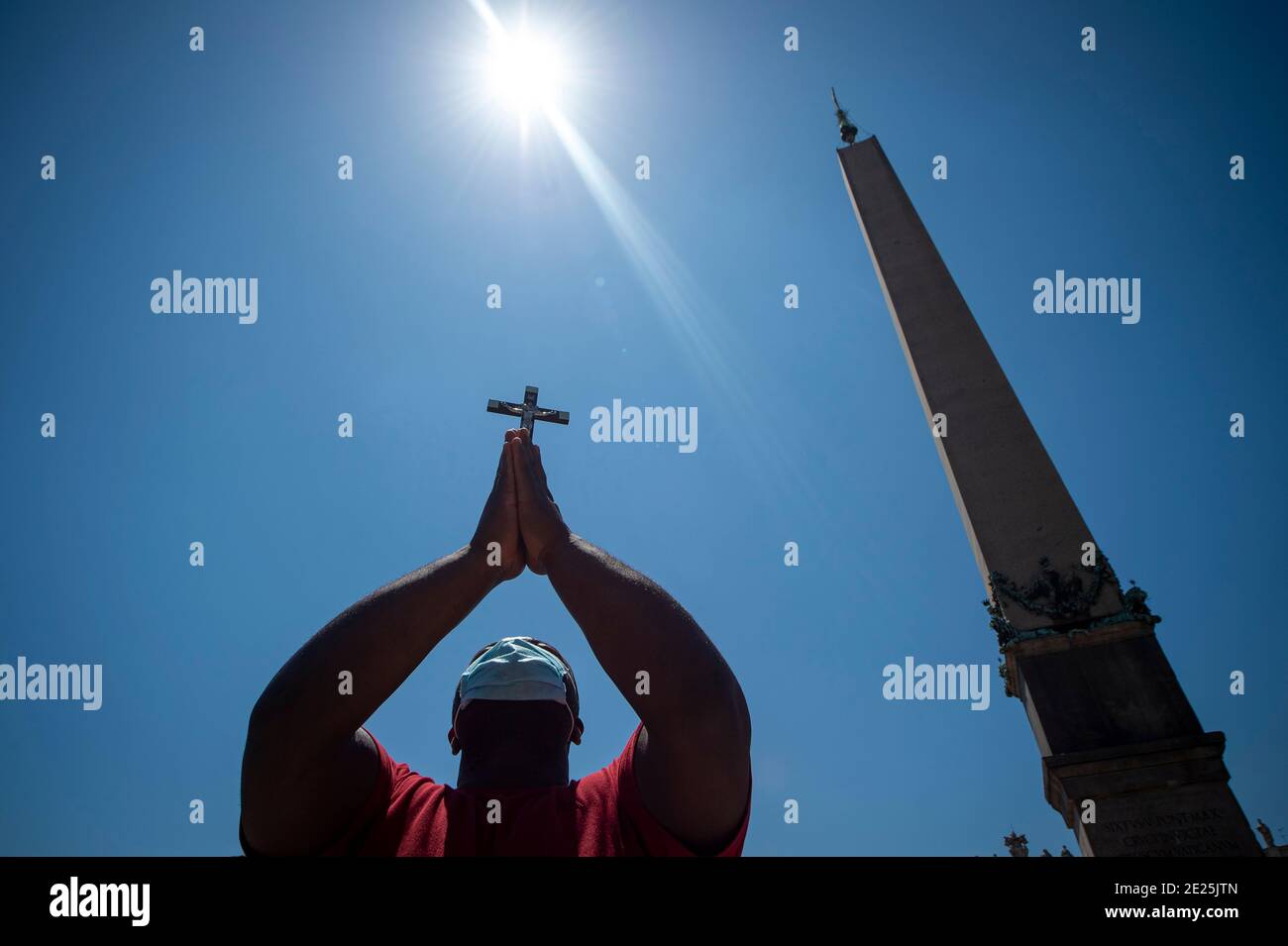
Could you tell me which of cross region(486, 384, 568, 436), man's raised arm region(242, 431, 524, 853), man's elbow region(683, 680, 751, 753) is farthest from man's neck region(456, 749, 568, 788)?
cross region(486, 384, 568, 436)

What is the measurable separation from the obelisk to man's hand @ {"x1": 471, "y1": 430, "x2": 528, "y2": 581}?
7741 millimetres

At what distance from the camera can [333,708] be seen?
7.25 ft

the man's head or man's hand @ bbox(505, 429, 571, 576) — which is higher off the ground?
man's hand @ bbox(505, 429, 571, 576)

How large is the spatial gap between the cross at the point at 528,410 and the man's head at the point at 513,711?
2036mm

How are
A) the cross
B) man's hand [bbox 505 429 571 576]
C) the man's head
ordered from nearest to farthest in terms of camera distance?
man's hand [bbox 505 429 571 576]
the man's head
the cross

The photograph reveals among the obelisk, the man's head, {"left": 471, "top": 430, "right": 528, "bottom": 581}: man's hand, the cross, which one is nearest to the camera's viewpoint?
{"left": 471, "top": 430, "right": 528, "bottom": 581}: man's hand

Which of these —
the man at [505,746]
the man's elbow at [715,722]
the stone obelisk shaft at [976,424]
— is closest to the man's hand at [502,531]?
the man at [505,746]

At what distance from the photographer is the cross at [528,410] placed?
5.17 meters

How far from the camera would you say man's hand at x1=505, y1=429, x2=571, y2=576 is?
3035mm

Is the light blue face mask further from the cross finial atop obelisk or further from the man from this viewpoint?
the cross finial atop obelisk

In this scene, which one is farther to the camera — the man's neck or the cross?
the cross

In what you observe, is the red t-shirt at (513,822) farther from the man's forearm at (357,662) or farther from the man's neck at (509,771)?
the man's forearm at (357,662)

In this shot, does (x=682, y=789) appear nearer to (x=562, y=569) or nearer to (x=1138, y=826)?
(x=562, y=569)
